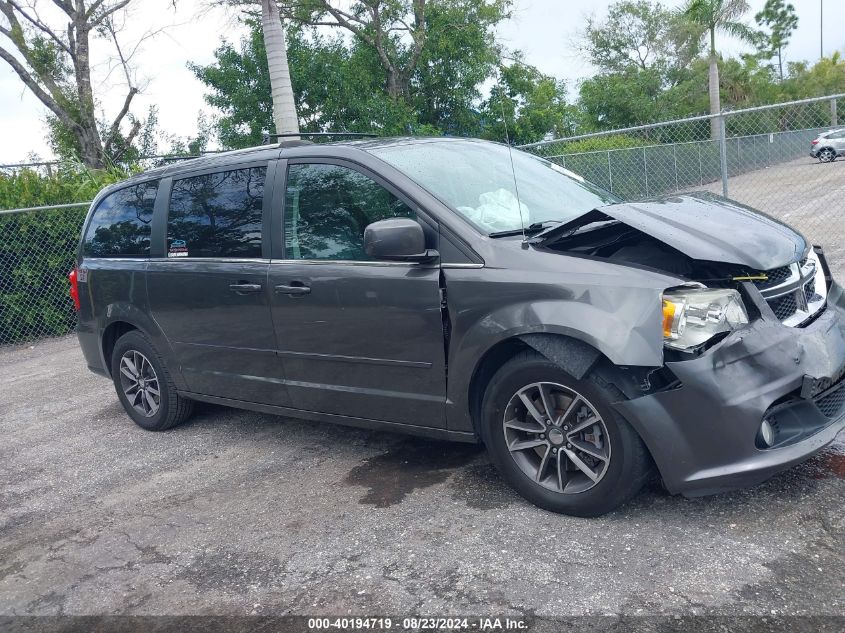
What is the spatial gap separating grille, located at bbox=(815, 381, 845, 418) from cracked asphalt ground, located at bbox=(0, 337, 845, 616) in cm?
38

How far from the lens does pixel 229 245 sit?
4.66 m

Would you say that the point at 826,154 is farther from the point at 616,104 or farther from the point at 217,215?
the point at 616,104

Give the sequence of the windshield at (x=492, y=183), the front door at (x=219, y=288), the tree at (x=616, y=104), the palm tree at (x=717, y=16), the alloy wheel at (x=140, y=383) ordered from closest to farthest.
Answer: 1. the windshield at (x=492, y=183)
2. the front door at (x=219, y=288)
3. the alloy wheel at (x=140, y=383)
4. the palm tree at (x=717, y=16)
5. the tree at (x=616, y=104)

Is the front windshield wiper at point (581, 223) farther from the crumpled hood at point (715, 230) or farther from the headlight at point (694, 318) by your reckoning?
the headlight at point (694, 318)

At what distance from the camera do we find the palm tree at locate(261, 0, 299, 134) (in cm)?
1024

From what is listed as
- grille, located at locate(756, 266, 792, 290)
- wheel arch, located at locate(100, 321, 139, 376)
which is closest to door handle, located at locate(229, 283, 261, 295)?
wheel arch, located at locate(100, 321, 139, 376)

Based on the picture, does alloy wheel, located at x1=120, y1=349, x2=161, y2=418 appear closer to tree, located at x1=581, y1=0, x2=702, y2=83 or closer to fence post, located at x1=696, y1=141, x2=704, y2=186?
fence post, located at x1=696, y1=141, x2=704, y2=186

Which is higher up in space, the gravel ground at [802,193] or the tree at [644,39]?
the tree at [644,39]

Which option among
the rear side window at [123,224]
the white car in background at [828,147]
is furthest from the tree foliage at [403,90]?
the rear side window at [123,224]

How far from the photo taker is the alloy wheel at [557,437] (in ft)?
10.9

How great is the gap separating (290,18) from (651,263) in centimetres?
2040

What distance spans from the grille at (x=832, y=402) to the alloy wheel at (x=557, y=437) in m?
0.94

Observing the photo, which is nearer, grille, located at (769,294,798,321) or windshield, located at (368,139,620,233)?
grille, located at (769,294,798,321)

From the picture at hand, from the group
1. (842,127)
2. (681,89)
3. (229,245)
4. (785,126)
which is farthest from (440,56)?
(681,89)
